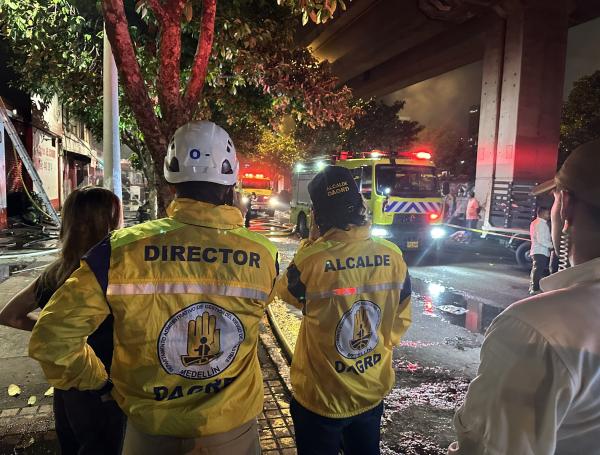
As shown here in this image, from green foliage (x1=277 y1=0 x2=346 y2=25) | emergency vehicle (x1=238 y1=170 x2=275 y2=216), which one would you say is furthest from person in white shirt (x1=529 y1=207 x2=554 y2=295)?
emergency vehicle (x1=238 y1=170 x2=275 y2=216)

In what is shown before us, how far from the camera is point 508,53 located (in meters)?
19.2

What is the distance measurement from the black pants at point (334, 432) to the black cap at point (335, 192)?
103 cm

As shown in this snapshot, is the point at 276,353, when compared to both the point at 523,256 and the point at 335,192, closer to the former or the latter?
the point at 335,192

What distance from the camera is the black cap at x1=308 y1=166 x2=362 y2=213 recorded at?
2.36 meters

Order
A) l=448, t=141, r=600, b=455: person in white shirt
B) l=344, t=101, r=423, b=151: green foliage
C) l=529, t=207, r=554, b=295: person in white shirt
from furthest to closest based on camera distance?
1. l=344, t=101, r=423, b=151: green foliage
2. l=529, t=207, r=554, b=295: person in white shirt
3. l=448, t=141, r=600, b=455: person in white shirt

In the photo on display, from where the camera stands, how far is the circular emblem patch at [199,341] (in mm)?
1592

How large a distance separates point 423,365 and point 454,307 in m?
2.71

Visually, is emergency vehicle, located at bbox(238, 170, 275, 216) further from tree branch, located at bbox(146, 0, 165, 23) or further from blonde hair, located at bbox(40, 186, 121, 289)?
blonde hair, located at bbox(40, 186, 121, 289)

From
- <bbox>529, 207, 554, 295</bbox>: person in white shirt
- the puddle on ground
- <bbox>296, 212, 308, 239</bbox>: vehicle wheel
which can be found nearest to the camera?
the puddle on ground

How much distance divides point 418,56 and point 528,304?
28241 millimetres

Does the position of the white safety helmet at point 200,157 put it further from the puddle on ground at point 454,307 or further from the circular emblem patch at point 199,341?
the puddle on ground at point 454,307

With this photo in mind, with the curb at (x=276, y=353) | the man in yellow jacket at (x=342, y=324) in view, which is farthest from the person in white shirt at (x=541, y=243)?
the man in yellow jacket at (x=342, y=324)

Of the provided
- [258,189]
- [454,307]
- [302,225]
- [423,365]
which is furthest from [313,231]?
[258,189]

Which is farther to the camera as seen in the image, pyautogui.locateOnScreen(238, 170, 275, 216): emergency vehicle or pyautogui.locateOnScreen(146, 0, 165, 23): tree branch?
pyautogui.locateOnScreen(238, 170, 275, 216): emergency vehicle
